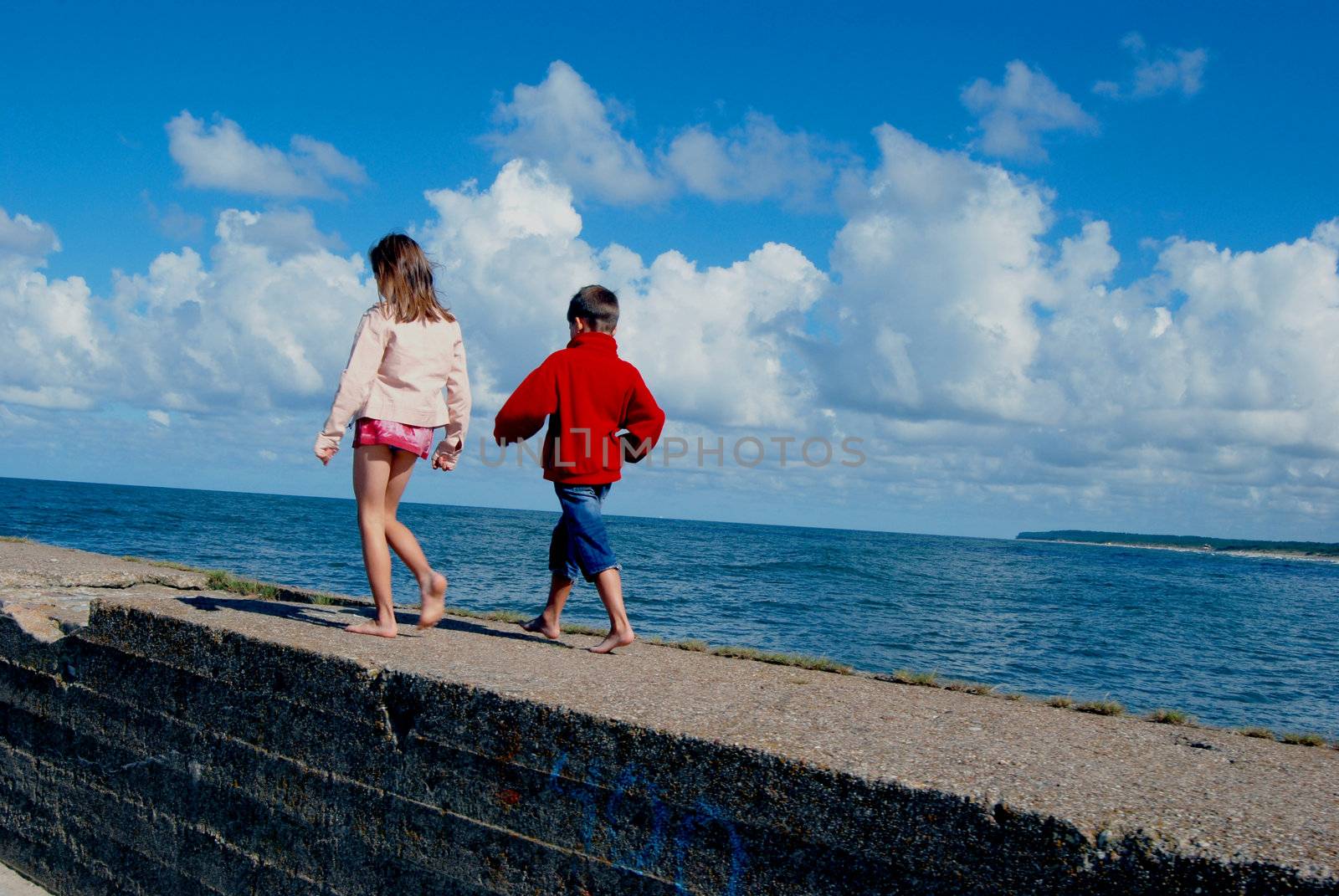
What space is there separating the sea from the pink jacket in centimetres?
294

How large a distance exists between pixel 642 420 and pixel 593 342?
0.42 metres

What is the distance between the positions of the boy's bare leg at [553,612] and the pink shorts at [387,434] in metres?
0.86

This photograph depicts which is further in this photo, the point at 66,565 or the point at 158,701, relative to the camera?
the point at 66,565

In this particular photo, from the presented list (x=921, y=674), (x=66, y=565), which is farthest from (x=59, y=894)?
(x=921, y=674)

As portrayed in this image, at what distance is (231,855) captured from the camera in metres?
3.46

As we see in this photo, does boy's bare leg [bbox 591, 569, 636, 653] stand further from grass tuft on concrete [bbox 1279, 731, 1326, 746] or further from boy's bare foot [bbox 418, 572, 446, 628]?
grass tuft on concrete [bbox 1279, 731, 1326, 746]

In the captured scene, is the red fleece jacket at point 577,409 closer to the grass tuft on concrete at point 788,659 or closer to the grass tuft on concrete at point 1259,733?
the grass tuft on concrete at point 788,659

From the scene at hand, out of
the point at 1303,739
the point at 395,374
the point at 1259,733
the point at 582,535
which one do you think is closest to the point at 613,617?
the point at 582,535

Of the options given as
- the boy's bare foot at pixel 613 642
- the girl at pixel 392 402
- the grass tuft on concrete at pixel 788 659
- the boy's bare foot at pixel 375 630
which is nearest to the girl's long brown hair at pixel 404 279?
the girl at pixel 392 402

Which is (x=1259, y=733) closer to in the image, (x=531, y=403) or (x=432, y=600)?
(x=531, y=403)

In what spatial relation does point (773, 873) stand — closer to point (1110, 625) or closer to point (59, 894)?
point (59, 894)

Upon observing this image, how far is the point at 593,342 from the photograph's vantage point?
4242mm

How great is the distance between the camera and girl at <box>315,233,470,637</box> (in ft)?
13.0

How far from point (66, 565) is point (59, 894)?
6.68ft
